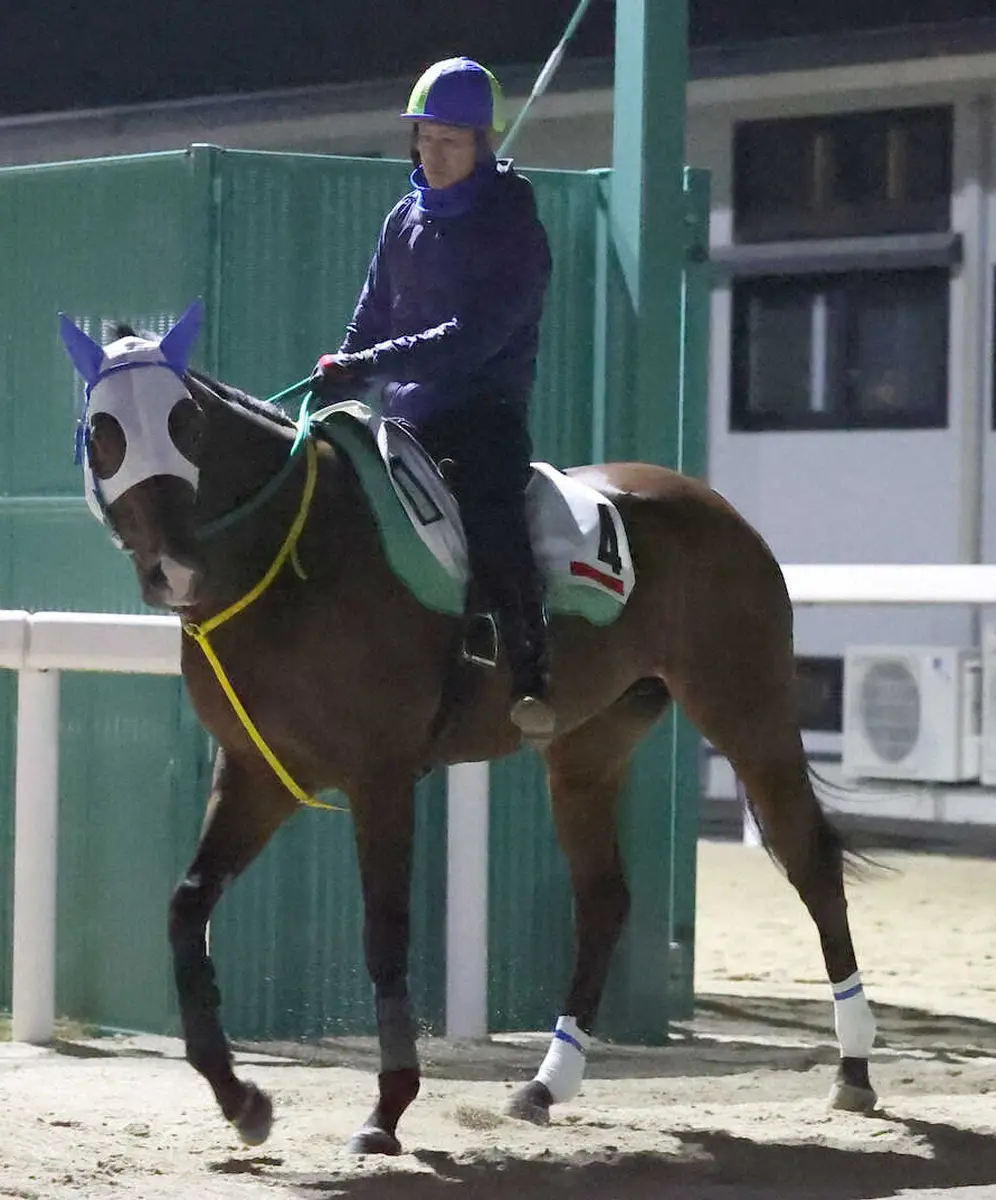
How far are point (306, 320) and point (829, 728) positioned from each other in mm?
7497

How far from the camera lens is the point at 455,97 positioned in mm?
6082

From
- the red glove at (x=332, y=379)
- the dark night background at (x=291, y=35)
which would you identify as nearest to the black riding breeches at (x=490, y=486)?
the red glove at (x=332, y=379)

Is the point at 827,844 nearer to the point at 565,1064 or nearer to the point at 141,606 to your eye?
the point at 565,1064

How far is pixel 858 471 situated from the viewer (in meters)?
14.8

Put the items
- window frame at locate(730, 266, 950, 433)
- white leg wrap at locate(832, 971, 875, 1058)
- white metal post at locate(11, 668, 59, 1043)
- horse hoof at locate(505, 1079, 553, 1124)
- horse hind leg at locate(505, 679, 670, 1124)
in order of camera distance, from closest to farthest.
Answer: horse hoof at locate(505, 1079, 553, 1124), white leg wrap at locate(832, 971, 875, 1058), horse hind leg at locate(505, 679, 670, 1124), white metal post at locate(11, 668, 59, 1043), window frame at locate(730, 266, 950, 433)

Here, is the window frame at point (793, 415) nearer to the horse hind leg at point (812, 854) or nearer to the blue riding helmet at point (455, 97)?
the horse hind leg at point (812, 854)

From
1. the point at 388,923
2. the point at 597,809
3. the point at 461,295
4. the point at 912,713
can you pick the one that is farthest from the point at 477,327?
the point at 912,713

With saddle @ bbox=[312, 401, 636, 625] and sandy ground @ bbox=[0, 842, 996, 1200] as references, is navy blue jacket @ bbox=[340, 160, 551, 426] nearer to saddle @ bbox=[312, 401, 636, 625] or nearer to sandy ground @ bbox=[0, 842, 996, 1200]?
saddle @ bbox=[312, 401, 636, 625]

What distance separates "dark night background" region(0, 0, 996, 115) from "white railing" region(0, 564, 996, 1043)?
257 inches

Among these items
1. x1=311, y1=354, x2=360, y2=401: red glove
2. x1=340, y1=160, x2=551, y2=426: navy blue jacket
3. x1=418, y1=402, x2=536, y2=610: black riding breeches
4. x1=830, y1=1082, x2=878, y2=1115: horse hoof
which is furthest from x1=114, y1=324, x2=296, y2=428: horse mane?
x1=830, y1=1082, x2=878, y2=1115: horse hoof

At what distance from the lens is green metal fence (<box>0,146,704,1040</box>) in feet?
25.6

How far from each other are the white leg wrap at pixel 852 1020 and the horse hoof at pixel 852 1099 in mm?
95

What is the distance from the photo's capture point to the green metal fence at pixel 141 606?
7816 millimetres

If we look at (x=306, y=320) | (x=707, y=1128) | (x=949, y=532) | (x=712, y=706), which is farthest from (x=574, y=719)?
(x=949, y=532)
